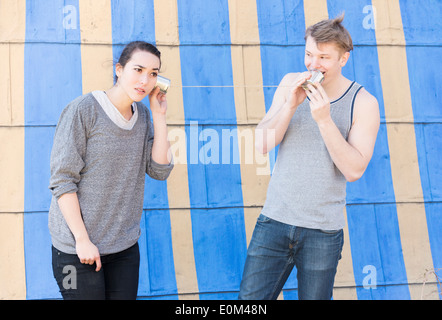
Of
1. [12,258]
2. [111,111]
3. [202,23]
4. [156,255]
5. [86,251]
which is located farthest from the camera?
[202,23]

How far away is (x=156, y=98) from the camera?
6.70 feet

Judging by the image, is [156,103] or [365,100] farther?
[156,103]

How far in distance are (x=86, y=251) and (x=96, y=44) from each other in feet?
5.09

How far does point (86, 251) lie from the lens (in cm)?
169

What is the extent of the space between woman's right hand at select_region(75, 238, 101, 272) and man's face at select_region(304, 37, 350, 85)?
1048mm

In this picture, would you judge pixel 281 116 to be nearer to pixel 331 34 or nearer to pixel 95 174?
pixel 331 34

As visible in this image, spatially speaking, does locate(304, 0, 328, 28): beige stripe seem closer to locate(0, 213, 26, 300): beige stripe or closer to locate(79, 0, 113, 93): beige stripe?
locate(79, 0, 113, 93): beige stripe

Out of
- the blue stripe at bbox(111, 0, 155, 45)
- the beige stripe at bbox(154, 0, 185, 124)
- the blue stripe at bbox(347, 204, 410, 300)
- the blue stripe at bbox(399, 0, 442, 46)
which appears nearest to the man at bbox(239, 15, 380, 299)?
the beige stripe at bbox(154, 0, 185, 124)

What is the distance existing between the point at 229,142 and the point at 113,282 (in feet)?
4.31

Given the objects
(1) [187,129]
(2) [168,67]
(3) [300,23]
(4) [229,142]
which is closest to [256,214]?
→ (4) [229,142]

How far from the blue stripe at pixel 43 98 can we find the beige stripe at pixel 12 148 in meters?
0.03

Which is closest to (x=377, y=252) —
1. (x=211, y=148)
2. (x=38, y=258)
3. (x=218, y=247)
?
(x=218, y=247)

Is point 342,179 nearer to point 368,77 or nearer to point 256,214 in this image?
point 256,214

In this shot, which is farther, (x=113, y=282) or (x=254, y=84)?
(x=254, y=84)
